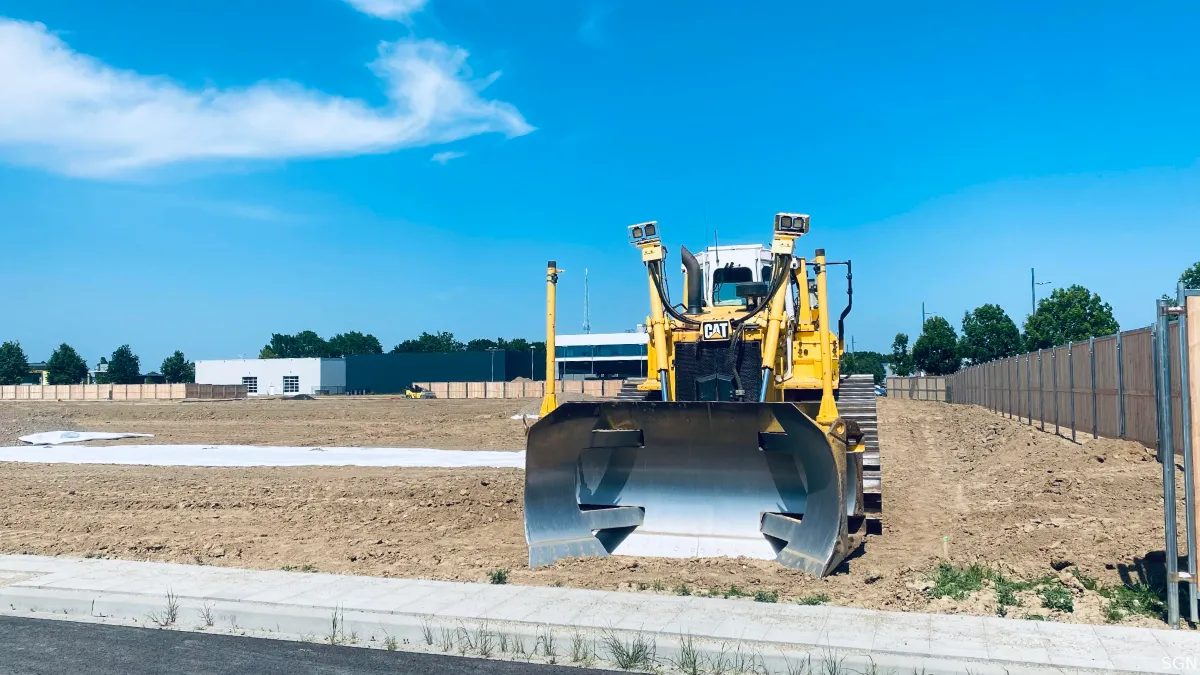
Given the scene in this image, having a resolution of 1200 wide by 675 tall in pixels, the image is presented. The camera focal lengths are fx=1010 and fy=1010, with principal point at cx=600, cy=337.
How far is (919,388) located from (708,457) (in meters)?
56.0

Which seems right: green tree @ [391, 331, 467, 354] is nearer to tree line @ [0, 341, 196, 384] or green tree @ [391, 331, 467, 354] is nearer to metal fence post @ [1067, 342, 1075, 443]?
tree line @ [0, 341, 196, 384]

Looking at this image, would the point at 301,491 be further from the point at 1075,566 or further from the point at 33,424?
the point at 33,424

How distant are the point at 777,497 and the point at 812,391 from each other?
2.79 m

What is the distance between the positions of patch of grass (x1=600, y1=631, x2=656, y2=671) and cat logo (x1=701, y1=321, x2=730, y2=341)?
14.8 feet

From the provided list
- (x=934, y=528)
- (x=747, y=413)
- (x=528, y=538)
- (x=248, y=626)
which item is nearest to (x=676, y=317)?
(x=747, y=413)

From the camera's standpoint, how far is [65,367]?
118 m

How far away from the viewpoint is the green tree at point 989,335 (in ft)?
236

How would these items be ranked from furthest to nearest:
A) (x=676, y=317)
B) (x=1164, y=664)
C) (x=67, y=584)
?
(x=676, y=317), (x=67, y=584), (x=1164, y=664)

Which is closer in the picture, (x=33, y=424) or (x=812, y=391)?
(x=812, y=391)

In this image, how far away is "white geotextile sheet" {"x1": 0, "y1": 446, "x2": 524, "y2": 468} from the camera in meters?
19.3

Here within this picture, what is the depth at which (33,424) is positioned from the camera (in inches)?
1179

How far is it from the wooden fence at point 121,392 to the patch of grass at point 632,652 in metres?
71.6

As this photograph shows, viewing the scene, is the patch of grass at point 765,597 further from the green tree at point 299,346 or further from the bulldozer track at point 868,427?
the green tree at point 299,346

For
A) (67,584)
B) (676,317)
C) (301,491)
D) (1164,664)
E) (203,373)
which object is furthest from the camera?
(203,373)
